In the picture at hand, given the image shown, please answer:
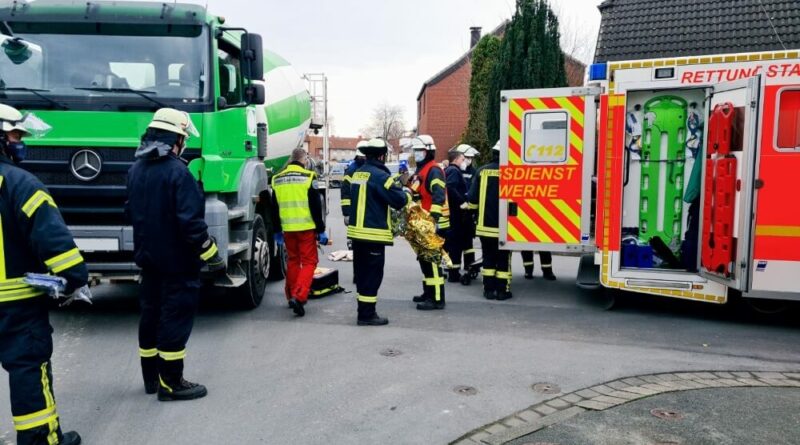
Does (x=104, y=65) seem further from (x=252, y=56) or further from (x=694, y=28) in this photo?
(x=694, y=28)

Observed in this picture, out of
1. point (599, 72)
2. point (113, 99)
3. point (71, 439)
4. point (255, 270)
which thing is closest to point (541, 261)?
point (599, 72)

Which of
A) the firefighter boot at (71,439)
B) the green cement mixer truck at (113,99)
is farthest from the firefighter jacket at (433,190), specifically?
the firefighter boot at (71,439)

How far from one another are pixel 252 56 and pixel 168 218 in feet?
9.46

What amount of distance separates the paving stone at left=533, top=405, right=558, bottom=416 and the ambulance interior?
3.23m

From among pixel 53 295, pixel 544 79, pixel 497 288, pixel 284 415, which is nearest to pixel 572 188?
pixel 497 288

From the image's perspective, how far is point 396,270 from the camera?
9992mm

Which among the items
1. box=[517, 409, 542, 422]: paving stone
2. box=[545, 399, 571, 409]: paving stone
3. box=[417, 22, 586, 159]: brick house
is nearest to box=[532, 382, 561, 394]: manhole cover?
box=[545, 399, 571, 409]: paving stone

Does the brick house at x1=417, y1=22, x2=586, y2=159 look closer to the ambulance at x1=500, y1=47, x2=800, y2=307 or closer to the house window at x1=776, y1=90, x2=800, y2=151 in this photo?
the ambulance at x1=500, y1=47, x2=800, y2=307

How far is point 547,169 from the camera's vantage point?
7.24 meters

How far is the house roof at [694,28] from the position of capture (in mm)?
14719

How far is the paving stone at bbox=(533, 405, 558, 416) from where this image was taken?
4.26 meters

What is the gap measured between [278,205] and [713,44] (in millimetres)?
12285

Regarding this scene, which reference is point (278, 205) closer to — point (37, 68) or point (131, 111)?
point (131, 111)

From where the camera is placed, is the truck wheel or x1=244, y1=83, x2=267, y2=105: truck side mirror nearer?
x1=244, y1=83, x2=267, y2=105: truck side mirror
